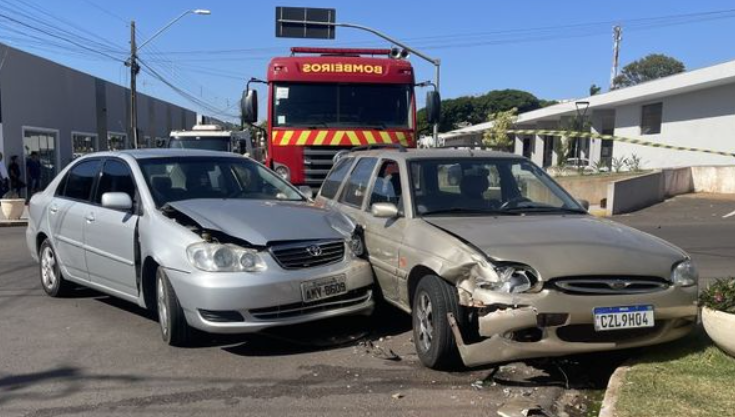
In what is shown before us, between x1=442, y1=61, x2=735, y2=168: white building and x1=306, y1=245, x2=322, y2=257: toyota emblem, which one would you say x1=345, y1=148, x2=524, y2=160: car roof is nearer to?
x1=306, y1=245, x2=322, y2=257: toyota emblem

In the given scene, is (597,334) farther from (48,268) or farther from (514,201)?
(48,268)

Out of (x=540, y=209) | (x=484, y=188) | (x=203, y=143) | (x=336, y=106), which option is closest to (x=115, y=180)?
(x=484, y=188)

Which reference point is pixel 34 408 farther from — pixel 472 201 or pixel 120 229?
pixel 472 201

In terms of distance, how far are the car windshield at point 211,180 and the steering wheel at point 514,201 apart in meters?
2.23

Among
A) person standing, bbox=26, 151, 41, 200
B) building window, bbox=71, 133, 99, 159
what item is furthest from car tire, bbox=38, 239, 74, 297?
building window, bbox=71, 133, 99, 159

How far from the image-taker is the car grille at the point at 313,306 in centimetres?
518

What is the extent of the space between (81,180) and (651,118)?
25776mm

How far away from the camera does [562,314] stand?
4.21 m

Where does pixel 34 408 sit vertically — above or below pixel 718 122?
below

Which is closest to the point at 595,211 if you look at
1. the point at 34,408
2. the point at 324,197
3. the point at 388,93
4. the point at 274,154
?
the point at 388,93

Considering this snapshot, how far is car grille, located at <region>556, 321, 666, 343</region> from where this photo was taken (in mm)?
4277

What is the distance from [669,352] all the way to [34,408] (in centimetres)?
444

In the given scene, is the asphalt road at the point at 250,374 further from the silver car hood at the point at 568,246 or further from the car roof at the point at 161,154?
the car roof at the point at 161,154

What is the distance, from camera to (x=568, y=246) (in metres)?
4.53
